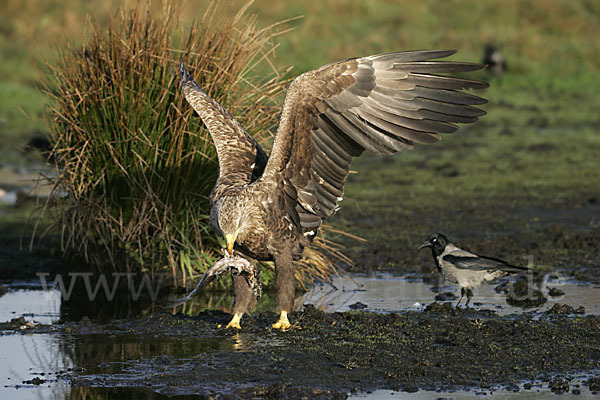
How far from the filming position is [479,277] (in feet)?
27.3

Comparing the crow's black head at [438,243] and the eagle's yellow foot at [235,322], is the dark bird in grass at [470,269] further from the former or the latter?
the eagle's yellow foot at [235,322]

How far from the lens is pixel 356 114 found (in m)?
7.41

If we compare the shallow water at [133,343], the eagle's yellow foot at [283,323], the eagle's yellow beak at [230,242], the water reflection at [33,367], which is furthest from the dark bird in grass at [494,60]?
Result: the water reflection at [33,367]

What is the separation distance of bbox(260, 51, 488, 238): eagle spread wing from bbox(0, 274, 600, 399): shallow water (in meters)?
1.28

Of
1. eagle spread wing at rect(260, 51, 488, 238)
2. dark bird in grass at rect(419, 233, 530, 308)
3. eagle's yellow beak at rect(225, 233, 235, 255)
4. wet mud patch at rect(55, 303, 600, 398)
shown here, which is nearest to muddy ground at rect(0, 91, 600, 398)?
wet mud patch at rect(55, 303, 600, 398)

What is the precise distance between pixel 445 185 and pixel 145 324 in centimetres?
789

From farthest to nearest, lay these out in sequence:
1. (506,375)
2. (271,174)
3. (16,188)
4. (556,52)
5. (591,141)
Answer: (556,52)
(591,141)
(16,188)
(271,174)
(506,375)

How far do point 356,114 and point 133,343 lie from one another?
237 centimetres

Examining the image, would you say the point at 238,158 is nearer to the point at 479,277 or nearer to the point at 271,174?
the point at 271,174

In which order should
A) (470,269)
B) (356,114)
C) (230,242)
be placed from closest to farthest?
(230,242), (356,114), (470,269)

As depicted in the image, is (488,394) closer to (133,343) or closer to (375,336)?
(375,336)

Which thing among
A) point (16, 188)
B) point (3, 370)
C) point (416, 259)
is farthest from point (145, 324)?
point (16, 188)

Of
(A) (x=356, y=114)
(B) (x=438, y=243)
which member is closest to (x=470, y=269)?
(B) (x=438, y=243)

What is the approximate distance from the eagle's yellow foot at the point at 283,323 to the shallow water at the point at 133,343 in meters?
0.24
